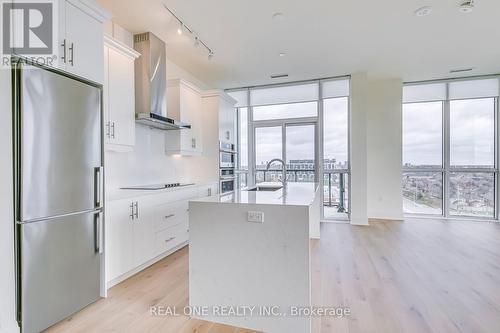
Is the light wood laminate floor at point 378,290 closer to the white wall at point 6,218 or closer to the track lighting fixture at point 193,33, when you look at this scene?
the white wall at point 6,218

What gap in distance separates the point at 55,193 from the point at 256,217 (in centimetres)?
149

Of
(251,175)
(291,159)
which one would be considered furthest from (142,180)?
(291,159)

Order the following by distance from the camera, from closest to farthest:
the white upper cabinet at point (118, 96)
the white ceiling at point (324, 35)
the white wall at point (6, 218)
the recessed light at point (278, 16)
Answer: the white wall at point (6, 218), the white upper cabinet at point (118, 96), the white ceiling at point (324, 35), the recessed light at point (278, 16)

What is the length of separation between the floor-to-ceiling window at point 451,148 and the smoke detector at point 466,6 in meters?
2.86

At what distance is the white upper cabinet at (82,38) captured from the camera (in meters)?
1.92

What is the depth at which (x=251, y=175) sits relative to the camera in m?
5.83

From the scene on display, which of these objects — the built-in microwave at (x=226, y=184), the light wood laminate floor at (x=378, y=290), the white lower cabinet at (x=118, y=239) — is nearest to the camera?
the light wood laminate floor at (x=378, y=290)

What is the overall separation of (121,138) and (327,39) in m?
3.12

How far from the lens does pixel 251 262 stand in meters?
1.77

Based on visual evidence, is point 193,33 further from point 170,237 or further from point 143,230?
point 170,237

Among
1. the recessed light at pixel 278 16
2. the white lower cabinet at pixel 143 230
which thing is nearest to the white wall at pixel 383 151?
the recessed light at pixel 278 16

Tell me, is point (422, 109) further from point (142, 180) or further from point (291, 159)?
point (142, 180)

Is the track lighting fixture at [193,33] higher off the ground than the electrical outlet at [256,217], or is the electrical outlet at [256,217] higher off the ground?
the track lighting fixture at [193,33]

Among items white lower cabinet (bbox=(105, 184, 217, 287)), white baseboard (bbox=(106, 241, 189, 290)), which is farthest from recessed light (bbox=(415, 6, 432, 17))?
white baseboard (bbox=(106, 241, 189, 290))
